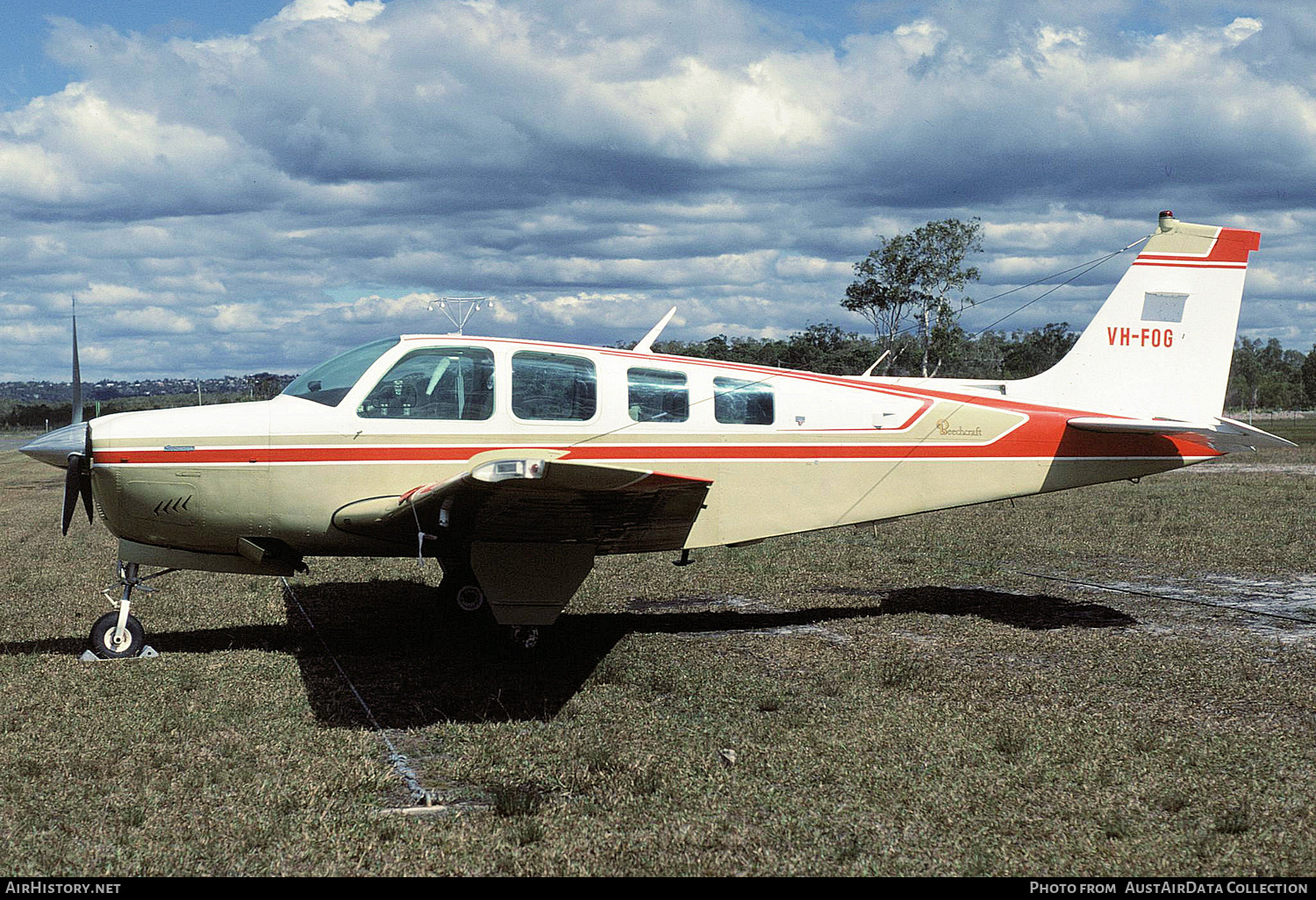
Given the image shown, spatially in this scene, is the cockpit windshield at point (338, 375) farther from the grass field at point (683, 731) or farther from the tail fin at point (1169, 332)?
the tail fin at point (1169, 332)

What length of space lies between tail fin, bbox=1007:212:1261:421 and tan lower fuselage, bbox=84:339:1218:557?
0.43 metres

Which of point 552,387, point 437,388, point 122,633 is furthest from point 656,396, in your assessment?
point 122,633

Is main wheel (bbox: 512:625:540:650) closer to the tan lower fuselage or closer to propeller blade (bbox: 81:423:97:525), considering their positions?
the tan lower fuselage

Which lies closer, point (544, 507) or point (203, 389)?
point (544, 507)

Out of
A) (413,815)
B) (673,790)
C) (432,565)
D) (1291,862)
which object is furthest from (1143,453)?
(432,565)

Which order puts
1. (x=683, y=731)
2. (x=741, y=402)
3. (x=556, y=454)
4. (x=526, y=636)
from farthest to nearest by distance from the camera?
(x=741, y=402) → (x=526, y=636) → (x=556, y=454) → (x=683, y=731)

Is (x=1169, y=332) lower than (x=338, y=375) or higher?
higher

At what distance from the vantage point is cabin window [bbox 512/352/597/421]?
7496mm

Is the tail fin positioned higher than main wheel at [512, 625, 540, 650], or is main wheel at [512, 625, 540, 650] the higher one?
the tail fin

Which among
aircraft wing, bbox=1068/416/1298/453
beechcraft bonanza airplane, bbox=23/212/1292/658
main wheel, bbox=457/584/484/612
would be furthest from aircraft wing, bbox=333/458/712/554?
aircraft wing, bbox=1068/416/1298/453

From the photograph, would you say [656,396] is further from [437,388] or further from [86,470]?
[86,470]

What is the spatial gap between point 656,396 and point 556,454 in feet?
2.96

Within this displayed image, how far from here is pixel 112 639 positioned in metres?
7.38
